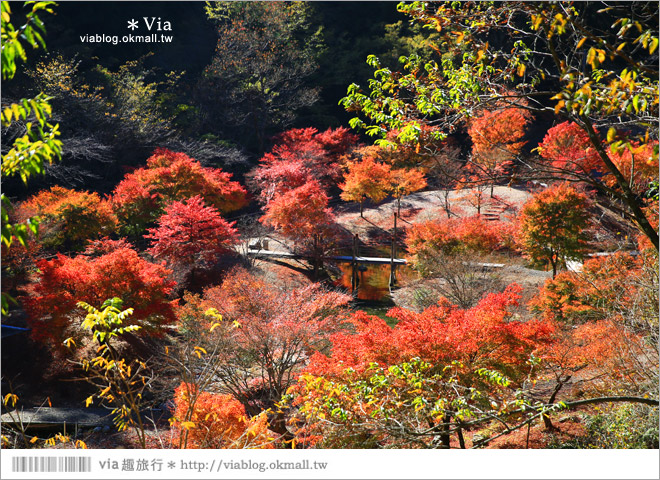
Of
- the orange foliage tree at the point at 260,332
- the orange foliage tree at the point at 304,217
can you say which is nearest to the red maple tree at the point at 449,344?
the orange foliage tree at the point at 260,332

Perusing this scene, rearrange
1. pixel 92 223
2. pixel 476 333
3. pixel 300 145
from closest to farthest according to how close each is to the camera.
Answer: pixel 476 333, pixel 92 223, pixel 300 145

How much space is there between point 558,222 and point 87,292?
11597mm

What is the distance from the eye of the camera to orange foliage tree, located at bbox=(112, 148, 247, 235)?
1881 centimetres

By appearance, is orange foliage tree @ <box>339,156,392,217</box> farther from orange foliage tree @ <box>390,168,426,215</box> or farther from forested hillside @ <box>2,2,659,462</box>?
orange foliage tree @ <box>390,168,426,215</box>

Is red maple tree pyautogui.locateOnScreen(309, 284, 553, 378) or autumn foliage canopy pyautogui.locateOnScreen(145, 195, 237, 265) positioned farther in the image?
autumn foliage canopy pyautogui.locateOnScreen(145, 195, 237, 265)

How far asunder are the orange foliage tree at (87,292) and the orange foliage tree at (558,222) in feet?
31.3

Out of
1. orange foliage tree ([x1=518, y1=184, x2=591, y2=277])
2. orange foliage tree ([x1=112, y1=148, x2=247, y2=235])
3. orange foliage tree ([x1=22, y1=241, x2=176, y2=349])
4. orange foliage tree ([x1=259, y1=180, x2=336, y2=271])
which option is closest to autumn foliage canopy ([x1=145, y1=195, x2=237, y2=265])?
orange foliage tree ([x1=112, y1=148, x2=247, y2=235])

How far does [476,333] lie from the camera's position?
23.9 ft

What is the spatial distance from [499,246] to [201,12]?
21.9 metres

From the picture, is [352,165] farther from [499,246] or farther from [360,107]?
[360,107]

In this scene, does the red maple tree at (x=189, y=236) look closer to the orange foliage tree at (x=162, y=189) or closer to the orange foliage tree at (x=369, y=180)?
the orange foliage tree at (x=162, y=189)

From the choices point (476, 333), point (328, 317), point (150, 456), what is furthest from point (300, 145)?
point (150, 456)

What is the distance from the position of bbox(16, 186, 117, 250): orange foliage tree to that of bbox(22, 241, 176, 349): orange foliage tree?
462 centimetres

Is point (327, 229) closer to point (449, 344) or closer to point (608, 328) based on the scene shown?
point (608, 328)
